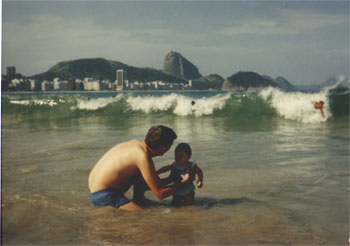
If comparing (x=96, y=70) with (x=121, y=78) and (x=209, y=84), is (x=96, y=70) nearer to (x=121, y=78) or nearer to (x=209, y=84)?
(x=121, y=78)

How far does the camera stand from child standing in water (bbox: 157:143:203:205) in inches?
148

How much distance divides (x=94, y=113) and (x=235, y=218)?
58.2 ft

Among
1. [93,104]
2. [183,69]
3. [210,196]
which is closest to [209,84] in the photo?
[183,69]

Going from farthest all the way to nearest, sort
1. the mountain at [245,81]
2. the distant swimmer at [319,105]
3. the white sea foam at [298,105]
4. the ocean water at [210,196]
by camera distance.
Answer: the mountain at [245,81] < the distant swimmer at [319,105] < the white sea foam at [298,105] < the ocean water at [210,196]

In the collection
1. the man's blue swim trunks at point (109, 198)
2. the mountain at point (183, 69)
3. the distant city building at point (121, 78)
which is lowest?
the man's blue swim trunks at point (109, 198)

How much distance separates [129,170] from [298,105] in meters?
15.1

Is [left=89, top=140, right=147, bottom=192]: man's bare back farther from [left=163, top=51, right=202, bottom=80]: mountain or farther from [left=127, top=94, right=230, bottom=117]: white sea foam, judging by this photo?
[left=163, top=51, right=202, bottom=80]: mountain

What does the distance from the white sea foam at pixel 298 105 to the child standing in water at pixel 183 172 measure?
11.6 metres

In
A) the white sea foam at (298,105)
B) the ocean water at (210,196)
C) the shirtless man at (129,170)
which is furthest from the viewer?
the white sea foam at (298,105)

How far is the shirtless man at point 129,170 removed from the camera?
11.4ft

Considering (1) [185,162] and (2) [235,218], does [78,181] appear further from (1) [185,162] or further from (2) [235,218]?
(2) [235,218]

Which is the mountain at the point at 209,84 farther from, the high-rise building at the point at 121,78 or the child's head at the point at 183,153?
the child's head at the point at 183,153

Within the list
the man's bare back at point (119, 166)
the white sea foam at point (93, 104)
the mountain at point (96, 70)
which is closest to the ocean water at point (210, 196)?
the man's bare back at point (119, 166)

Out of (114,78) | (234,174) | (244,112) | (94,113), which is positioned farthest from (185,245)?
(114,78)
